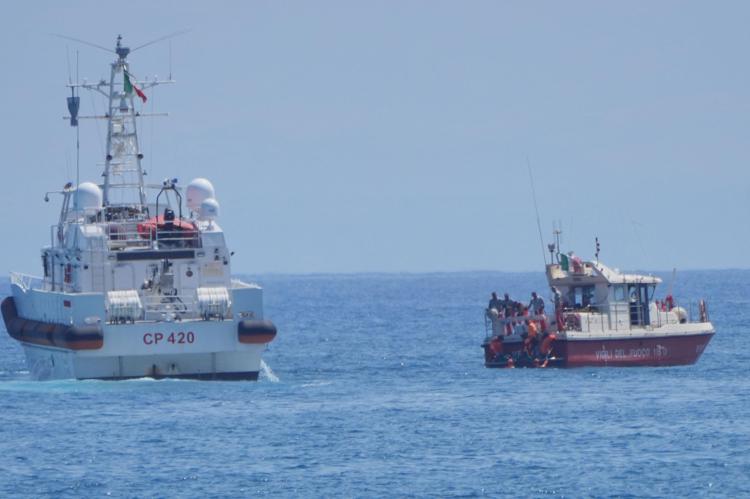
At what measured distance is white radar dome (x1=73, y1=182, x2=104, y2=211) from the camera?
56.4 meters

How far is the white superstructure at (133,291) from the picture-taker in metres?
50.8

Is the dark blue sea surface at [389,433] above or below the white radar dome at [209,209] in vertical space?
below

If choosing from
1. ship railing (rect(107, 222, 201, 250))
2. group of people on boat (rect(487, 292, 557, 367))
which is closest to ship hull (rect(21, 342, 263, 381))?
ship railing (rect(107, 222, 201, 250))

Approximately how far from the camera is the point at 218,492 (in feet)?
113

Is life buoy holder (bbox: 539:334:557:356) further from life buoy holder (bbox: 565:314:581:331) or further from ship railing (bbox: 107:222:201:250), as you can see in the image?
ship railing (bbox: 107:222:201:250)

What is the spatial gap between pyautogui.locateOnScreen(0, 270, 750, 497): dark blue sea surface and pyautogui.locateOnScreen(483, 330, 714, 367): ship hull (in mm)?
558

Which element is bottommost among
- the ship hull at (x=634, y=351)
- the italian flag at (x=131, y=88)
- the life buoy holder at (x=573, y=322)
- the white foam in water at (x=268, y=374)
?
the white foam in water at (x=268, y=374)

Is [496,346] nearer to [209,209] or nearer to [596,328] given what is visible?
[596,328]

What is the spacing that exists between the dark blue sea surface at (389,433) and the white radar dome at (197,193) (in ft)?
19.9

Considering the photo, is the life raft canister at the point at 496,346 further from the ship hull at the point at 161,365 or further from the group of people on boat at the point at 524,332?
the ship hull at the point at 161,365

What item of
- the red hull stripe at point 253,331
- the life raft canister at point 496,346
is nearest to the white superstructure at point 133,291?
the red hull stripe at point 253,331

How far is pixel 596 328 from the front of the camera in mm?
56156

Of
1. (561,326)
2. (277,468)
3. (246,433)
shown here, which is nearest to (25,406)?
(246,433)

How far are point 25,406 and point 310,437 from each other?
10.6 m
